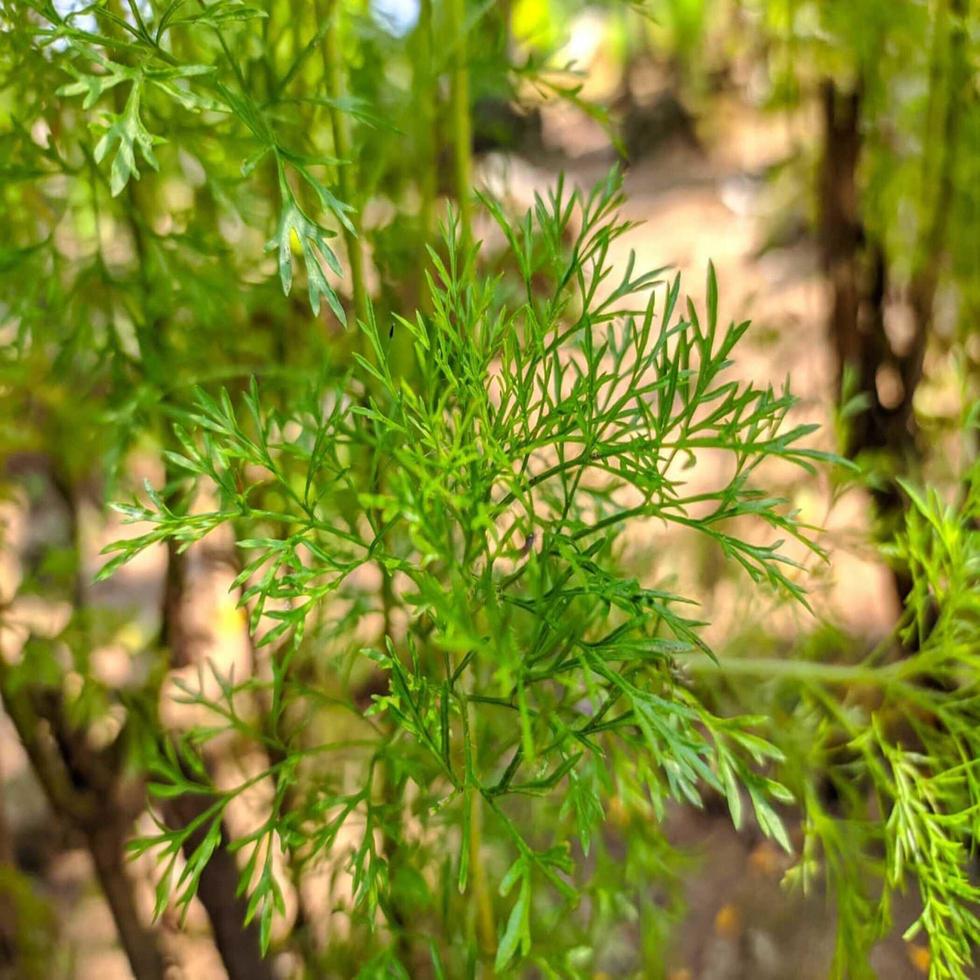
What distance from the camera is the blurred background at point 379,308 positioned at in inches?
25.6

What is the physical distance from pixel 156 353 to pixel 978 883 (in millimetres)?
750

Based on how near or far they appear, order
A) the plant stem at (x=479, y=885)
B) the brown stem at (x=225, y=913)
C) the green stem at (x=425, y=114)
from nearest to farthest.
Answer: the plant stem at (x=479, y=885)
the green stem at (x=425, y=114)
the brown stem at (x=225, y=913)

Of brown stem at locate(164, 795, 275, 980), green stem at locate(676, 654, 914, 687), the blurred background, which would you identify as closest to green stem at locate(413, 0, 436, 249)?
the blurred background

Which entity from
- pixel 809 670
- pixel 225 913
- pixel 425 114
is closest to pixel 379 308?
pixel 425 114

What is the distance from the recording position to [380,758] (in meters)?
0.55

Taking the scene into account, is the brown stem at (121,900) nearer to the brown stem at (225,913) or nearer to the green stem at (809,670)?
the brown stem at (225,913)

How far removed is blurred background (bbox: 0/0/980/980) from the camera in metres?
0.65

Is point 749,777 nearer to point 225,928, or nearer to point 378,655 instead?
point 378,655

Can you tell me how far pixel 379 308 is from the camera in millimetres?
726

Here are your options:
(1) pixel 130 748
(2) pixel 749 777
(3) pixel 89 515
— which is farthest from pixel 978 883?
(3) pixel 89 515

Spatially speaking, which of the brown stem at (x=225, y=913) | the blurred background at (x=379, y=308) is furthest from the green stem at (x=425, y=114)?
the brown stem at (x=225, y=913)

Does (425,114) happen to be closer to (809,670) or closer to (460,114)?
(460,114)

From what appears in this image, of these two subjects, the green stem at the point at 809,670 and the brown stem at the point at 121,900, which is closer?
the green stem at the point at 809,670

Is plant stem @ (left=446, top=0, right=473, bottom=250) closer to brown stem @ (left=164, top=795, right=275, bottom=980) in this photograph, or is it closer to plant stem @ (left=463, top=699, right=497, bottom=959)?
plant stem @ (left=463, top=699, right=497, bottom=959)
